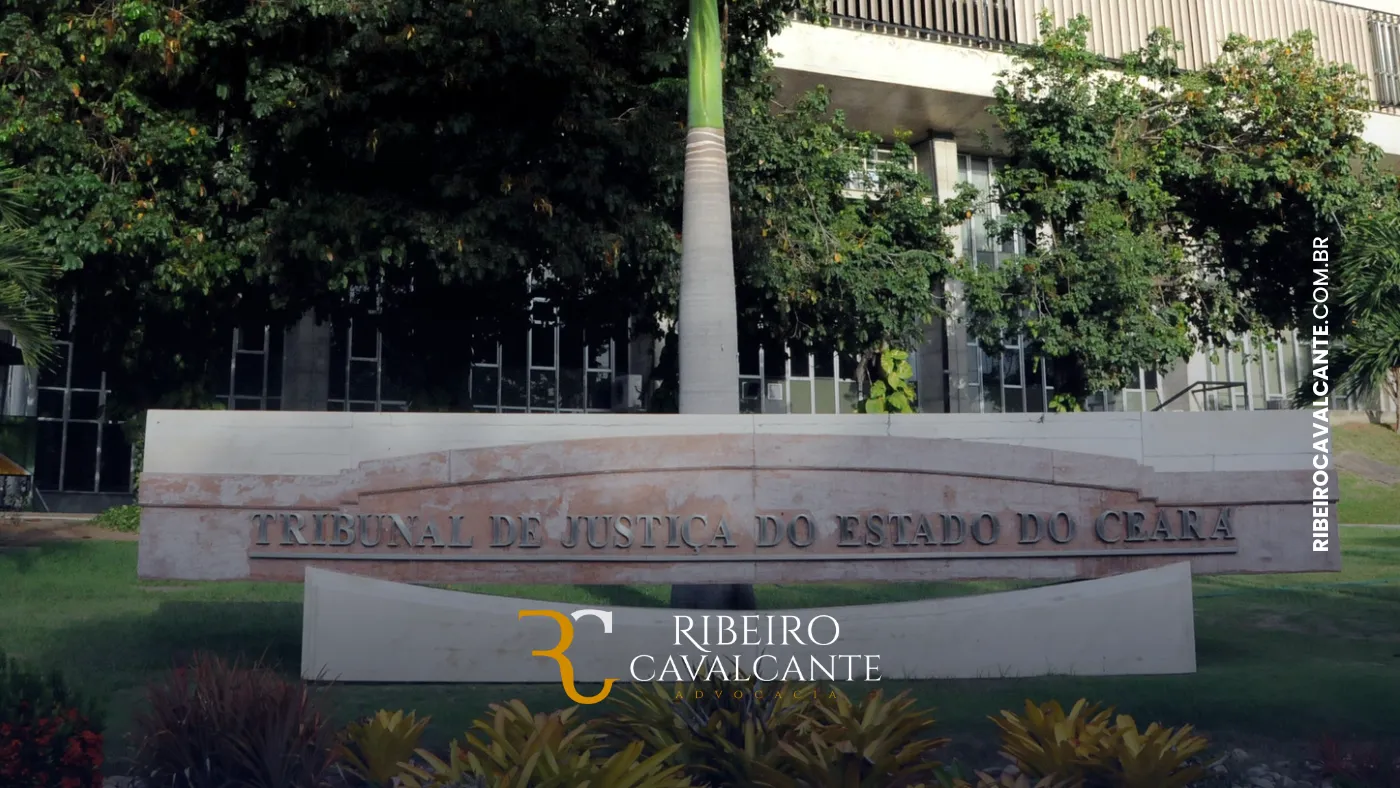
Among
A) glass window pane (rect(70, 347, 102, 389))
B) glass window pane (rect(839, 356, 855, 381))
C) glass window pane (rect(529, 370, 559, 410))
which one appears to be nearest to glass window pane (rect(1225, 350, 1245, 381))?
glass window pane (rect(839, 356, 855, 381))

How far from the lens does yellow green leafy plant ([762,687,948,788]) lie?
5695 mm

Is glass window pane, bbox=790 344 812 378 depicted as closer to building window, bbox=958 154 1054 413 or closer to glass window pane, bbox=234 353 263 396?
building window, bbox=958 154 1054 413

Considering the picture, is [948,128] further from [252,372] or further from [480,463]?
[480,463]

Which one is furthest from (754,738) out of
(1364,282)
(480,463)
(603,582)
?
(1364,282)

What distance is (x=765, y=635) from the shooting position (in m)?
9.05

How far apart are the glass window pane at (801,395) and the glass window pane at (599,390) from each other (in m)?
5.09

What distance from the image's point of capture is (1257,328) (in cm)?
2623

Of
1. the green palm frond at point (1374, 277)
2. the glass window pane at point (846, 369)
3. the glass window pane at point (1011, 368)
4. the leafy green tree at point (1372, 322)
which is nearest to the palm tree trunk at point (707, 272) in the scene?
the leafy green tree at point (1372, 322)

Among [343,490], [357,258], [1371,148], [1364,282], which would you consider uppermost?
[1371,148]

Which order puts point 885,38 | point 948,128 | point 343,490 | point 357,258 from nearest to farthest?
point 343,490, point 357,258, point 885,38, point 948,128

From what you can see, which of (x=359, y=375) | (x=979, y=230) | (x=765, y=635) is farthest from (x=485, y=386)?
(x=765, y=635)

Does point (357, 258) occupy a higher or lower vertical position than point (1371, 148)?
lower

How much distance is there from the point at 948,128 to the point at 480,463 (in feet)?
80.3

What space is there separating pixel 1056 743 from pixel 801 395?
27.2 metres
